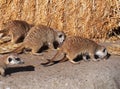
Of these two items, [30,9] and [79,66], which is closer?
[79,66]

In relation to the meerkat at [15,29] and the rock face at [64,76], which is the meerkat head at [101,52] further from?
the meerkat at [15,29]

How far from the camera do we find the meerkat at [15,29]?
7898mm

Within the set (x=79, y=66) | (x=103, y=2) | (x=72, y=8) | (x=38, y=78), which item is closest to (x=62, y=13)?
(x=72, y=8)

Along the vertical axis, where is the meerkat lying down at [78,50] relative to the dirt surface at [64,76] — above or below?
above

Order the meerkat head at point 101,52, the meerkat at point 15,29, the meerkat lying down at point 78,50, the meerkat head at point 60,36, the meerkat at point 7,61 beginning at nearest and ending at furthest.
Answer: the meerkat at point 7,61 < the meerkat lying down at point 78,50 < the meerkat head at point 101,52 < the meerkat at point 15,29 < the meerkat head at point 60,36

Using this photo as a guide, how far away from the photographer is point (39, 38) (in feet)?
25.2

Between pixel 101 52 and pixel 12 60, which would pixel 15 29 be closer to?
pixel 12 60

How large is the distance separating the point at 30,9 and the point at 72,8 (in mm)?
745

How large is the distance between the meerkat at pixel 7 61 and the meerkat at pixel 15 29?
1.01 m

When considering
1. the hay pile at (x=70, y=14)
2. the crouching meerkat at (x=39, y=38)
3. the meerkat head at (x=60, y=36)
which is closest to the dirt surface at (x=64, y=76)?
the crouching meerkat at (x=39, y=38)

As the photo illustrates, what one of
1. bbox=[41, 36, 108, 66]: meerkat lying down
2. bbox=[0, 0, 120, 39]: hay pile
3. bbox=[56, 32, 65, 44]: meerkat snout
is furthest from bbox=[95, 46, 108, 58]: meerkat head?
bbox=[0, 0, 120, 39]: hay pile

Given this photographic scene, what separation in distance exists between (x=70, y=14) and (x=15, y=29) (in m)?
1.07

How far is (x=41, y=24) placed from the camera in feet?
27.4

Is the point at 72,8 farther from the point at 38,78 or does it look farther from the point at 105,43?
the point at 38,78
